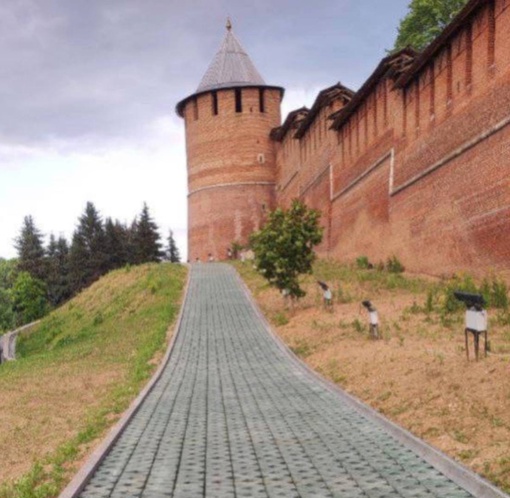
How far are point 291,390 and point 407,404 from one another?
237cm

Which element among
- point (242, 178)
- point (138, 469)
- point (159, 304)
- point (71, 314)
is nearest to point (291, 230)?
point (159, 304)

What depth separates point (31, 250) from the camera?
59.8 metres

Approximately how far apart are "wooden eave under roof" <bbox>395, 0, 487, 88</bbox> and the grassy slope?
11.2m

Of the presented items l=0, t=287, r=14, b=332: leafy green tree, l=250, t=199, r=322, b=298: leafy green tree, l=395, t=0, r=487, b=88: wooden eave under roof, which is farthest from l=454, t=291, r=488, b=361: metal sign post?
l=0, t=287, r=14, b=332: leafy green tree

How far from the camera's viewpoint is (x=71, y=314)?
33.5 m

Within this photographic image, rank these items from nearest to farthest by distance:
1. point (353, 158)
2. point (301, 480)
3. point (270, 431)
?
point (301, 480) → point (270, 431) → point (353, 158)

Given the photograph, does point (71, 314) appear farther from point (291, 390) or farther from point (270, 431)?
point (270, 431)

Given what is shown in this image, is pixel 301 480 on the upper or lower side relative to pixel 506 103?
lower

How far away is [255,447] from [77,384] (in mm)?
7565

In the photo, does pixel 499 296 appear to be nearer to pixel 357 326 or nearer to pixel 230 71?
pixel 357 326

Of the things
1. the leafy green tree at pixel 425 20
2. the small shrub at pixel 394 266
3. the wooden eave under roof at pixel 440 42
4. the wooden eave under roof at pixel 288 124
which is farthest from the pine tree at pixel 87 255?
the wooden eave under roof at pixel 440 42

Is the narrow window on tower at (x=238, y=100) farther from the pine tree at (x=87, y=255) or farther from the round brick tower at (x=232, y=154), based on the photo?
the pine tree at (x=87, y=255)

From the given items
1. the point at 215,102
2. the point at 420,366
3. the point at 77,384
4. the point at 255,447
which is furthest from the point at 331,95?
the point at 255,447

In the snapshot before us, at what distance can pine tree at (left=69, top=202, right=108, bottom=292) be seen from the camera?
5700 cm
